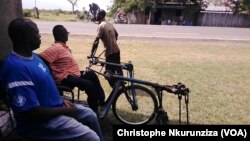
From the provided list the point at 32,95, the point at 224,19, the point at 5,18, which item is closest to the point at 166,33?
the point at 5,18

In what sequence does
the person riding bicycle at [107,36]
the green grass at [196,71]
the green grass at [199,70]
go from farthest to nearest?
the person riding bicycle at [107,36]
the green grass at [199,70]
the green grass at [196,71]

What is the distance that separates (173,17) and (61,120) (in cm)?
4109

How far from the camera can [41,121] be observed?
2.86 m

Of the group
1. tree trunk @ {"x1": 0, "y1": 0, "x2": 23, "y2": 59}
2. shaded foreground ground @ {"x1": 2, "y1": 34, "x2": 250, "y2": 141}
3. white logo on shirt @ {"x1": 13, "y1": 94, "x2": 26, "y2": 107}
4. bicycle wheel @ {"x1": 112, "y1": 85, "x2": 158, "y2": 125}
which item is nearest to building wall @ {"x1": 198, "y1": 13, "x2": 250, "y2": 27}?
shaded foreground ground @ {"x1": 2, "y1": 34, "x2": 250, "y2": 141}

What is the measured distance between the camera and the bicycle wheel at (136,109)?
5.39 metres

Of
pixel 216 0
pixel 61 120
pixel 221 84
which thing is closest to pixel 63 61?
pixel 61 120

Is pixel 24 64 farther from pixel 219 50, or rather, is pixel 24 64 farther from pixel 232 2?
pixel 232 2

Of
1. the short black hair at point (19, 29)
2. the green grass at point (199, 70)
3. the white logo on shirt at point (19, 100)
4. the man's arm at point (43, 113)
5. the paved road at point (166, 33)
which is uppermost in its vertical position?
the short black hair at point (19, 29)

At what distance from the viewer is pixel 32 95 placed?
2732 millimetres

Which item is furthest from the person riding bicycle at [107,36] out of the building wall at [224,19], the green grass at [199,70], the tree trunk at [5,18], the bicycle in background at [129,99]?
the building wall at [224,19]

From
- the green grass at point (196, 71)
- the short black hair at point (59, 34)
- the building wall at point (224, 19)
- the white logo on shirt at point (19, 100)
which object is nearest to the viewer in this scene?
the white logo on shirt at point (19, 100)

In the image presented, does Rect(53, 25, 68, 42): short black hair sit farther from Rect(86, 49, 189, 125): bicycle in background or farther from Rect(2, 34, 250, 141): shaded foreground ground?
Rect(2, 34, 250, 141): shaded foreground ground

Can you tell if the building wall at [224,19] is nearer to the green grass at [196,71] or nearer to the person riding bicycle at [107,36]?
the green grass at [196,71]

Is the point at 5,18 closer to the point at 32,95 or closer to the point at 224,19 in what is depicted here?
the point at 32,95
